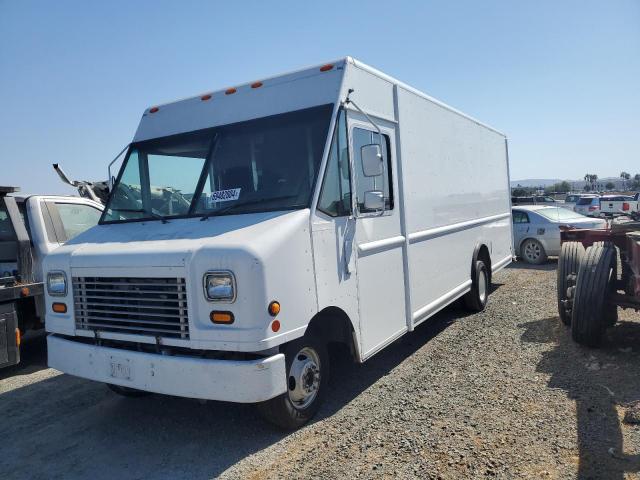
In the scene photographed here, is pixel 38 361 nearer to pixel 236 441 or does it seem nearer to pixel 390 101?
pixel 236 441

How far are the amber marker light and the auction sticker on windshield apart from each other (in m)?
1.22

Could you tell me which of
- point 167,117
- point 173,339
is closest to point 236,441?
point 173,339

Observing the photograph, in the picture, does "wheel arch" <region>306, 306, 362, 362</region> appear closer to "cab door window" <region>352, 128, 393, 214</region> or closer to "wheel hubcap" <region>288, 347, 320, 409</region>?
"wheel hubcap" <region>288, 347, 320, 409</region>

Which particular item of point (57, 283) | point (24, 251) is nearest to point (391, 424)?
point (57, 283)

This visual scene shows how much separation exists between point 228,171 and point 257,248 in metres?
1.32

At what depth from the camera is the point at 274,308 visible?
3.57 metres

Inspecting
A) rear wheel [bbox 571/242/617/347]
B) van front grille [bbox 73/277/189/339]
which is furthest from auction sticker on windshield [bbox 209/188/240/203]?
rear wheel [bbox 571/242/617/347]

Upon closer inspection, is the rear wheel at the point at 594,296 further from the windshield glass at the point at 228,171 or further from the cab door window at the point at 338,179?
the windshield glass at the point at 228,171

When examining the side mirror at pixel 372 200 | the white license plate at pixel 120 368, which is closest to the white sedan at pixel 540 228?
the side mirror at pixel 372 200

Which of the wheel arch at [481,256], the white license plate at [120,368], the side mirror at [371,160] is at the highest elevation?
the side mirror at [371,160]

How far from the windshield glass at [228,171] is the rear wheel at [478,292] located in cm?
449

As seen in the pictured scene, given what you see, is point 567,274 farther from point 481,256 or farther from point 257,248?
point 257,248

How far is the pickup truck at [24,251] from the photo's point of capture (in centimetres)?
571

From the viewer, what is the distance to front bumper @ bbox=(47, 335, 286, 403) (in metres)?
3.54
